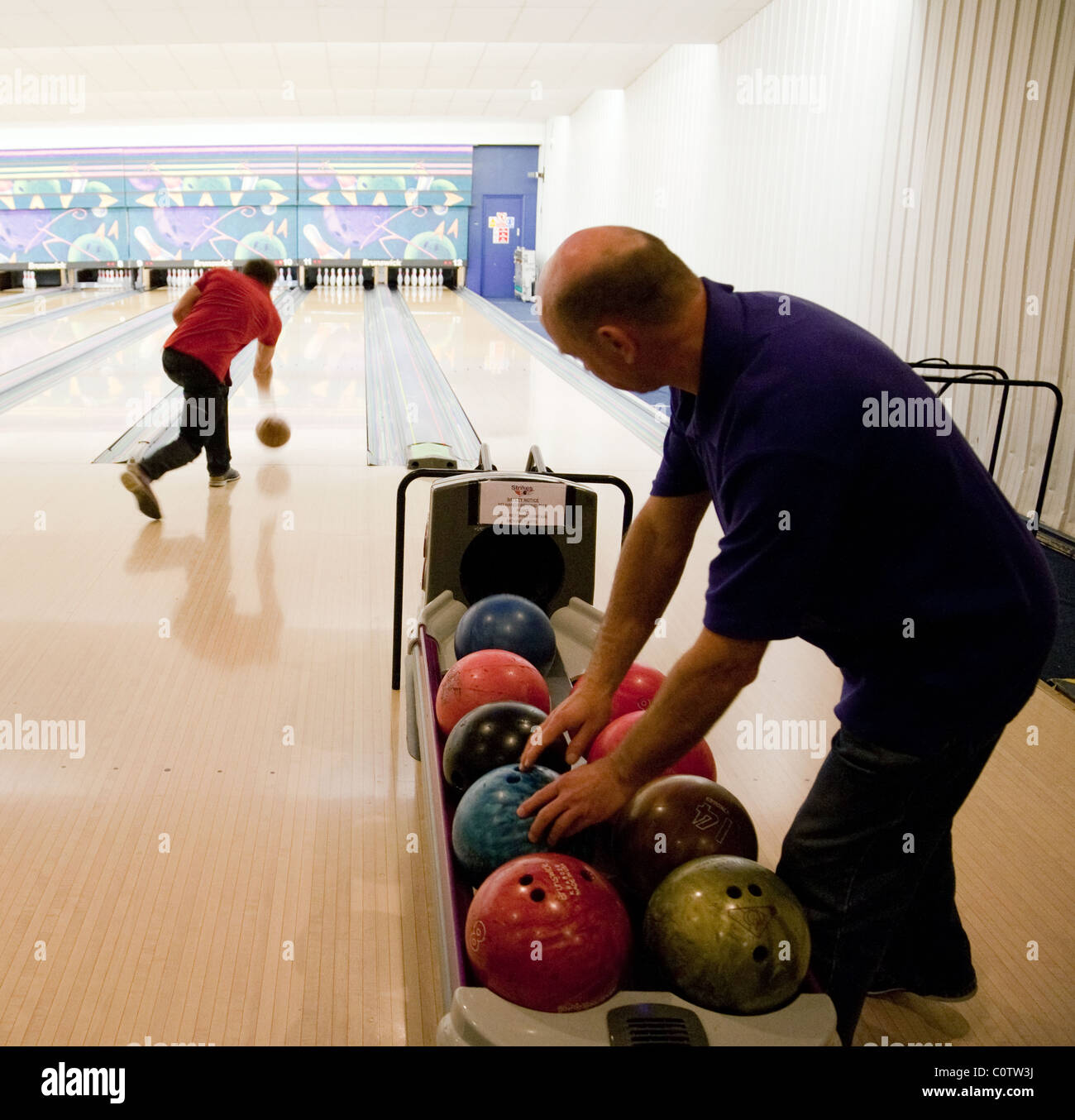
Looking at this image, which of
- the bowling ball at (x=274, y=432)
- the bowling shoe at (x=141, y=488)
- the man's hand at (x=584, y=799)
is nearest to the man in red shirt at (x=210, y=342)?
the bowling shoe at (x=141, y=488)

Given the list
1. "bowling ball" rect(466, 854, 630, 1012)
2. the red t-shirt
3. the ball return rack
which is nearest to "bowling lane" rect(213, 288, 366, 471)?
the red t-shirt

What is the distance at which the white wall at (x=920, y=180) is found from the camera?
4266 mm

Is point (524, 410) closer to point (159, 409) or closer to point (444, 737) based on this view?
point (159, 409)

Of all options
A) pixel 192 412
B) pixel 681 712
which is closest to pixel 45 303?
pixel 192 412

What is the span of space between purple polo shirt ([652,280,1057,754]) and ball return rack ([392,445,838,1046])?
400mm

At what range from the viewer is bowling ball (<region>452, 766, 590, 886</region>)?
1.48 metres

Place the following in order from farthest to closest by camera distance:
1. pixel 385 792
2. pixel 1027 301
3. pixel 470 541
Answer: pixel 1027 301 → pixel 470 541 → pixel 385 792

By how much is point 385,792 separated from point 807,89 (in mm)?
5798

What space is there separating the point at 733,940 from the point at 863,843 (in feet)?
0.65

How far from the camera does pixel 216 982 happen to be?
1.68 metres

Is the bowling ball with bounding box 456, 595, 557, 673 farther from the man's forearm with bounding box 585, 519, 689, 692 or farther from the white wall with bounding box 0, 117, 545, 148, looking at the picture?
the white wall with bounding box 0, 117, 545, 148

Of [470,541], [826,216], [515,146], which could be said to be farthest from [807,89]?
[515,146]

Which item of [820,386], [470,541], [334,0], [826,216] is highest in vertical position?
[334,0]
